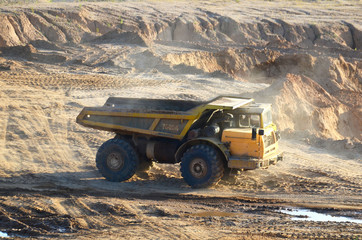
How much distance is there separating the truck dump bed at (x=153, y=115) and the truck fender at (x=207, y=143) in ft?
0.79

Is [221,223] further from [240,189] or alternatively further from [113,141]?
[113,141]

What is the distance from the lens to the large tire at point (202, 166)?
11.9 metres

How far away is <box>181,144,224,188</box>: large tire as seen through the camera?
11.9 metres

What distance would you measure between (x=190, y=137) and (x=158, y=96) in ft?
36.7

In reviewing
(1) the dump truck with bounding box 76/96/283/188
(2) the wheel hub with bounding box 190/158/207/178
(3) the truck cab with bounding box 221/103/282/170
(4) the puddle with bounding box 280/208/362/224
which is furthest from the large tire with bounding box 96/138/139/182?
(4) the puddle with bounding box 280/208/362/224

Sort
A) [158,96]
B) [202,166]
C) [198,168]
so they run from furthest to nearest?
[158,96] → [198,168] → [202,166]

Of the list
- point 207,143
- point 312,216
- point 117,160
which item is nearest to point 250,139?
point 207,143

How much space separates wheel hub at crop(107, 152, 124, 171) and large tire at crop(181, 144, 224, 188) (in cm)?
151

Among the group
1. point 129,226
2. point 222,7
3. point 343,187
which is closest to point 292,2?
point 222,7

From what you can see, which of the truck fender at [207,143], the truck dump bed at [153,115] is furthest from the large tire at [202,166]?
the truck dump bed at [153,115]

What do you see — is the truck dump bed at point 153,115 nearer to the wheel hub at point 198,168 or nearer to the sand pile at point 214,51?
the wheel hub at point 198,168

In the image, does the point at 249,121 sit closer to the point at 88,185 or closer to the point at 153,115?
the point at 153,115

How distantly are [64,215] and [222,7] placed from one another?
169 feet

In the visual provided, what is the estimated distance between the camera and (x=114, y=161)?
42.0 feet
